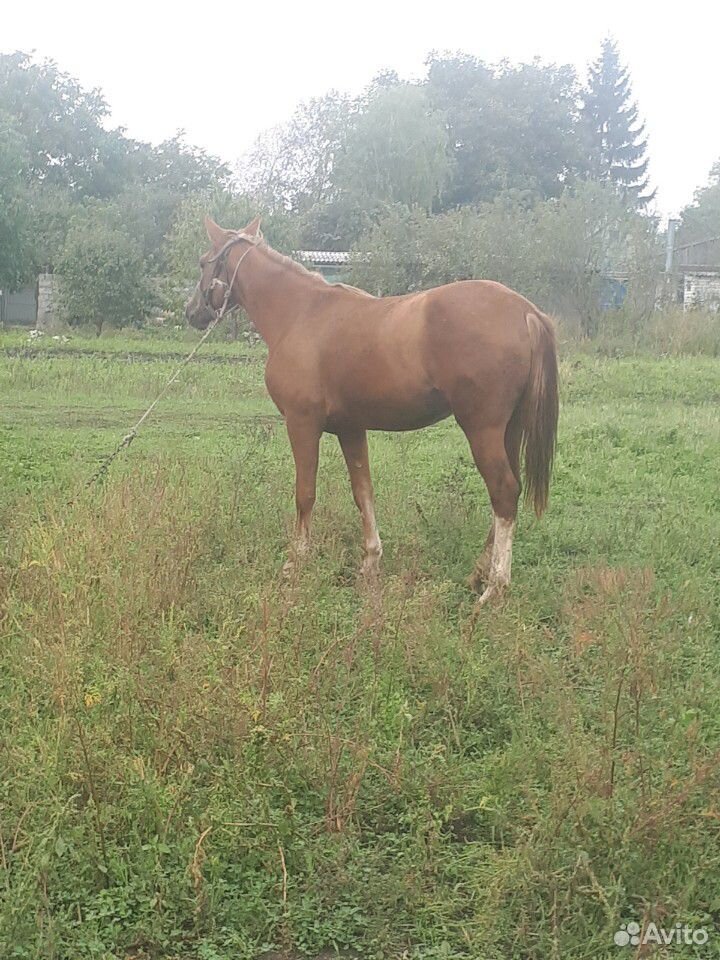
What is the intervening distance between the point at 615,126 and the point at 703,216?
7.71m

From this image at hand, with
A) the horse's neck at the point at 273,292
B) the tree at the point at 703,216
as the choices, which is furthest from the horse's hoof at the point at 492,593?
the tree at the point at 703,216

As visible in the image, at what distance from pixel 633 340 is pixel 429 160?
2422 cm

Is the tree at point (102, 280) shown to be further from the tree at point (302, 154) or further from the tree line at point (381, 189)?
the tree at point (302, 154)

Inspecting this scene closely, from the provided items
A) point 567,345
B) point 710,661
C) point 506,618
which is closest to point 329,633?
point 506,618

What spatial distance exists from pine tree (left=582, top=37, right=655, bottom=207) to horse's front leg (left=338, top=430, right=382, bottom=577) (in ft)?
187

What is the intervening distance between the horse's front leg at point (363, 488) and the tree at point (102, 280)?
21413mm

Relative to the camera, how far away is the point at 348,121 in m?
42.0

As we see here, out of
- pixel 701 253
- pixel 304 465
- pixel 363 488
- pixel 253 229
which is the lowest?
pixel 363 488

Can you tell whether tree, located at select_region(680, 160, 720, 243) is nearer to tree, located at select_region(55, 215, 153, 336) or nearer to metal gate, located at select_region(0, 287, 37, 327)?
metal gate, located at select_region(0, 287, 37, 327)

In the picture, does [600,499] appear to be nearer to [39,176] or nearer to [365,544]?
[365,544]

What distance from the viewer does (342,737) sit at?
3.34 metres

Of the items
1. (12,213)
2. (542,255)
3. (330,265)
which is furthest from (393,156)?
(542,255)

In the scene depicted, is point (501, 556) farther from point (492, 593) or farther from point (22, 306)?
point (22, 306)

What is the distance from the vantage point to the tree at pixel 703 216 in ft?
177
